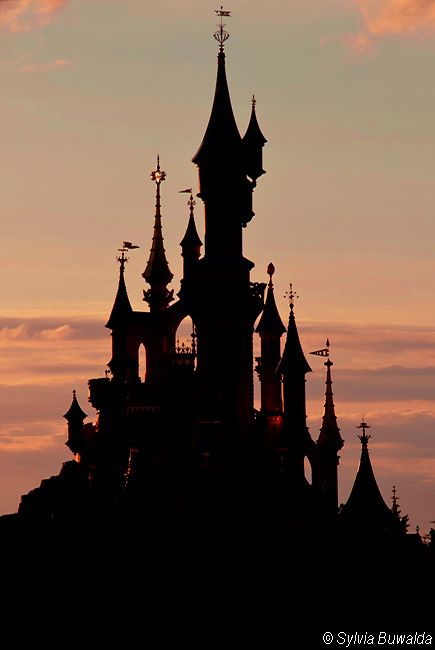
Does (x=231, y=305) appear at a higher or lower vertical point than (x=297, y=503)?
higher

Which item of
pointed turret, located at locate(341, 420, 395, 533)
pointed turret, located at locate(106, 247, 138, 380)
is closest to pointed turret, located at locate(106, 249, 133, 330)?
pointed turret, located at locate(106, 247, 138, 380)

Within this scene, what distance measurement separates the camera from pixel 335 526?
159000mm

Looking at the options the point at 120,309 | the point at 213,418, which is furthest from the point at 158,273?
the point at 213,418

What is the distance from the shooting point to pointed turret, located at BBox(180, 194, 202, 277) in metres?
172

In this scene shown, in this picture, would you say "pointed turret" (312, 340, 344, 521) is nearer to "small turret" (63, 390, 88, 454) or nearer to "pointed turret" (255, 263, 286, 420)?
"pointed turret" (255, 263, 286, 420)

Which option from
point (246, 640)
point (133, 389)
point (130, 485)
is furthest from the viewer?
point (133, 389)

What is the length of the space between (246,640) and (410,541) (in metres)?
20.6

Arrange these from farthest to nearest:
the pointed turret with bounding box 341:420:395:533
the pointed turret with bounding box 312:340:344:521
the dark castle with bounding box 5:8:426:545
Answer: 1. the pointed turret with bounding box 312:340:344:521
2. the pointed turret with bounding box 341:420:395:533
3. the dark castle with bounding box 5:8:426:545

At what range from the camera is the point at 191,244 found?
172625mm

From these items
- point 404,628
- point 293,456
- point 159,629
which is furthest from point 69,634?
point 293,456

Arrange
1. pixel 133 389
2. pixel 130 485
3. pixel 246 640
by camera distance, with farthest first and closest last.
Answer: pixel 133 389 < pixel 130 485 < pixel 246 640

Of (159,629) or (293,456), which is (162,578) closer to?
(159,629)

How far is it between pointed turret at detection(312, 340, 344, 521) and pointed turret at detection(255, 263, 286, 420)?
396 cm

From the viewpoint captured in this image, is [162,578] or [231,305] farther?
[231,305]
